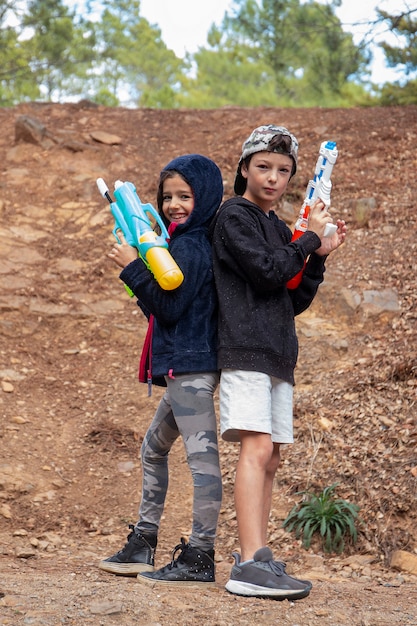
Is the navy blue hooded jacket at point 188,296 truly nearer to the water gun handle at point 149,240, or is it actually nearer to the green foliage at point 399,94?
the water gun handle at point 149,240

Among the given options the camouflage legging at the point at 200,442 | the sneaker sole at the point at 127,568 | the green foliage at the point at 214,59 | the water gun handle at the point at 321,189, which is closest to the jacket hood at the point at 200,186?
the water gun handle at the point at 321,189

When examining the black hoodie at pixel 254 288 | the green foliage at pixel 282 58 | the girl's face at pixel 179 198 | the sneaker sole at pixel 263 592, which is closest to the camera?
the sneaker sole at pixel 263 592

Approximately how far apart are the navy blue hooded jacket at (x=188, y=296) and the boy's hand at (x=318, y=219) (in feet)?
1.32

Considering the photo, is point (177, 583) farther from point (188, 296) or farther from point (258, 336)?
point (188, 296)

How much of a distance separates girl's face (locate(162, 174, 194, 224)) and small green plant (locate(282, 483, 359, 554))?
6.92 ft

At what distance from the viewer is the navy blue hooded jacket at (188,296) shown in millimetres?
3047

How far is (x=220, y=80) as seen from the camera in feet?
78.0

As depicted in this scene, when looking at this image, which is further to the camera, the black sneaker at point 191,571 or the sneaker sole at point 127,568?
the sneaker sole at point 127,568

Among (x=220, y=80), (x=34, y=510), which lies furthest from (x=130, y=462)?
(x=220, y=80)

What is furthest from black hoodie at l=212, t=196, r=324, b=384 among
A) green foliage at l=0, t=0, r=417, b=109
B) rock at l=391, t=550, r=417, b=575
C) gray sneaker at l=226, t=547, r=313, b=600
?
green foliage at l=0, t=0, r=417, b=109

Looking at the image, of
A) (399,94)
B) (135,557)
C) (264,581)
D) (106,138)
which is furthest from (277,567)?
(399,94)

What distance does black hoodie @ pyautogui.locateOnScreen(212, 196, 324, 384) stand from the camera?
9.78ft

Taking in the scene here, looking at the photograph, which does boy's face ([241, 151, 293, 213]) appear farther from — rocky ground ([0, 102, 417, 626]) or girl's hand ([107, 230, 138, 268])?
rocky ground ([0, 102, 417, 626])

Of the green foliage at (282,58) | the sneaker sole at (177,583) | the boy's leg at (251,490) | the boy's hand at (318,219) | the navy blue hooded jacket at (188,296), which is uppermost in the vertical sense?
the green foliage at (282,58)
